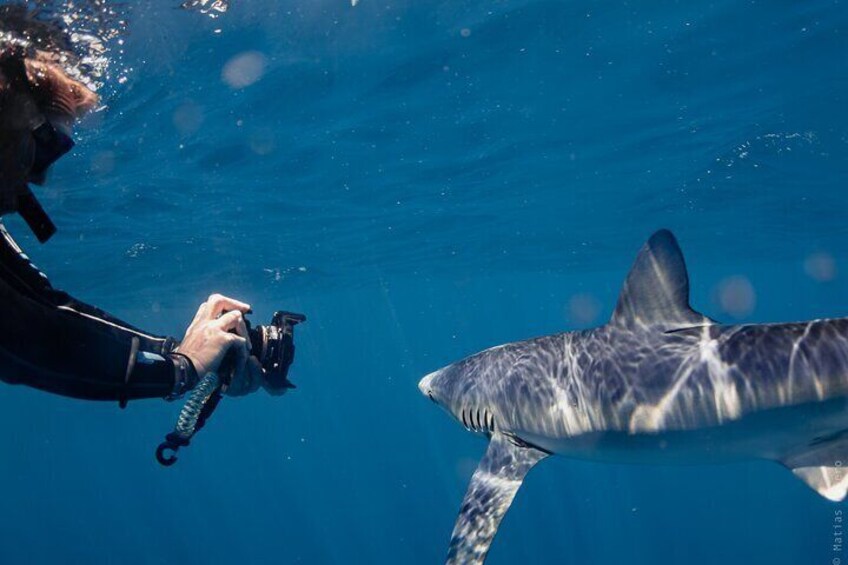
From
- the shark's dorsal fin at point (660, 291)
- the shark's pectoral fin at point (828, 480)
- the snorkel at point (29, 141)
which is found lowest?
the shark's pectoral fin at point (828, 480)

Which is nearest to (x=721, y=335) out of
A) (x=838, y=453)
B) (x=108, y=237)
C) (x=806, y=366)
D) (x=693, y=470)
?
(x=806, y=366)

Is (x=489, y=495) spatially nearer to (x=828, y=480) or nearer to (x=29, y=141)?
(x=828, y=480)

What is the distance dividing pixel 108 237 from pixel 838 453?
21311 mm

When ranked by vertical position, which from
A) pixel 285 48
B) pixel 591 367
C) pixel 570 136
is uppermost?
pixel 285 48

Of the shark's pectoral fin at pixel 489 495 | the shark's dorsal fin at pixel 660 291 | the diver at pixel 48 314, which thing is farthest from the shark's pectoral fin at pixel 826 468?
the diver at pixel 48 314

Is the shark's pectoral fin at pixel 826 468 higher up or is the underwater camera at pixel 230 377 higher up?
the underwater camera at pixel 230 377

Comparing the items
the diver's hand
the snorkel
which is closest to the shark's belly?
the diver's hand

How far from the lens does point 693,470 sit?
42.3 metres

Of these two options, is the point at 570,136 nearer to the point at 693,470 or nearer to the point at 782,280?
the point at 693,470

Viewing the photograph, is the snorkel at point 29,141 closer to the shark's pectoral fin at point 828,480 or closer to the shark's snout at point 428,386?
the shark's snout at point 428,386

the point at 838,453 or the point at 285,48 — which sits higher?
the point at 285,48

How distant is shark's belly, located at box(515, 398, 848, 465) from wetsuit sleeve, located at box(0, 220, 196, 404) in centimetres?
327

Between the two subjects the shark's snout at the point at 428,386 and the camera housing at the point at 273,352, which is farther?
the shark's snout at the point at 428,386

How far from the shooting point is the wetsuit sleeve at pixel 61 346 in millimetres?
2535
